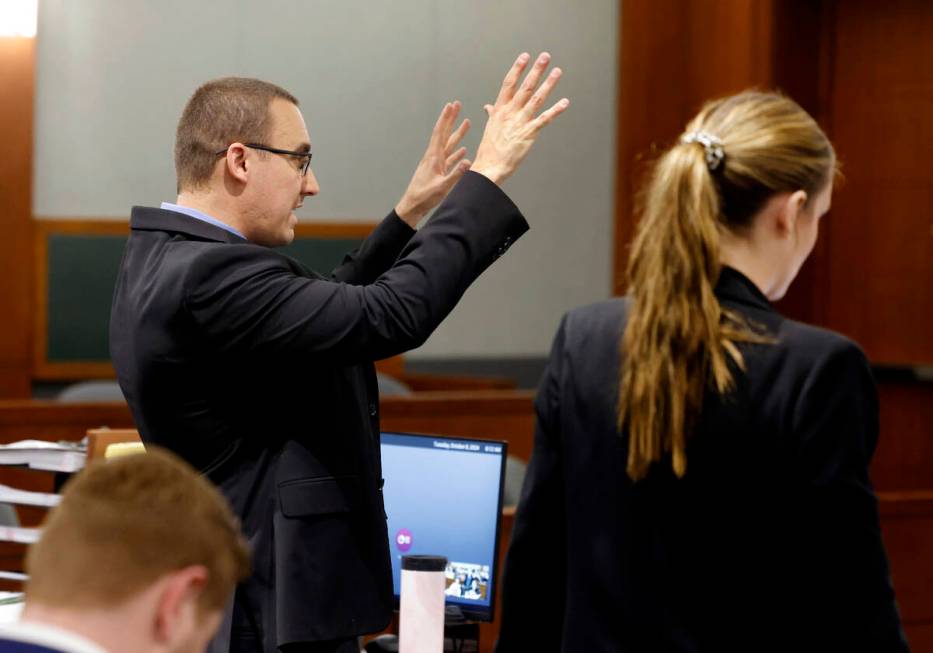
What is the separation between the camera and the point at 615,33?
7.36 m

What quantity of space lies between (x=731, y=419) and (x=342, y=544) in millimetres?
657

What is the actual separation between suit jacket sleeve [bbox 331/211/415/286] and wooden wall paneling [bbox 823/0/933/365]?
4258 mm

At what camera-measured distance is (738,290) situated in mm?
1342

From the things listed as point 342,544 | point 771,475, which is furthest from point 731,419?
point 342,544

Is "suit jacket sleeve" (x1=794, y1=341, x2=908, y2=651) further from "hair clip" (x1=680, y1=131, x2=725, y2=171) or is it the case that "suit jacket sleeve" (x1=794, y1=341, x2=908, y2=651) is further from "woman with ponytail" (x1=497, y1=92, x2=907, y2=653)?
"hair clip" (x1=680, y1=131, x2=725, y2=171)

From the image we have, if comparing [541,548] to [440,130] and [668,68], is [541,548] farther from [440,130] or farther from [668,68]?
[668,68]

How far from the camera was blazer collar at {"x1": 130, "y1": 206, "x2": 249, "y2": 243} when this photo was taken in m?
1.85

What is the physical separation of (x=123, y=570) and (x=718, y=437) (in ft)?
1.98

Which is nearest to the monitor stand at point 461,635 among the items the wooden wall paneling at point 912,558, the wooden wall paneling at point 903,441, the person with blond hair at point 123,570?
the person with blond hair at point 123,570

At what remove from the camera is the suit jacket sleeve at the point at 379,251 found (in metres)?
2.21

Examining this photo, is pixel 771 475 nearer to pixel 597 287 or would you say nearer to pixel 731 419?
pixel 731 419

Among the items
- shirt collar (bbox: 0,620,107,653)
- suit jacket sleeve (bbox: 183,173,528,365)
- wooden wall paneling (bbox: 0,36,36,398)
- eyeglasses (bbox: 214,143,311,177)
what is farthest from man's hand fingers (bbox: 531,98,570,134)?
wooden wall paneling (bbox: 0,36,36,398)

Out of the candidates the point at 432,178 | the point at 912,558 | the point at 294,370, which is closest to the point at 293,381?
the point at 294,370

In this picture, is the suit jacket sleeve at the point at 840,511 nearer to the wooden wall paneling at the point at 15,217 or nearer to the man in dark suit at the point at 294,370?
the man in dark suit at the point at 294,370
